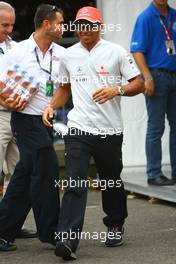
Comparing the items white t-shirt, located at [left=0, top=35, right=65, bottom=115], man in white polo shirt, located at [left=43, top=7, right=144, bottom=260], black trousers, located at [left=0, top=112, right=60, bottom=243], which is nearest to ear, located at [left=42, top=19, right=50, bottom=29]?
white t-shirt, located at [left=0, top=35, right=65, bottom=115]

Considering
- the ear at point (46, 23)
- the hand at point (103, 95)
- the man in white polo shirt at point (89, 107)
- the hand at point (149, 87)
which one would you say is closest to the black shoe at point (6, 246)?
the man in white polo shirt at point (89, 107)

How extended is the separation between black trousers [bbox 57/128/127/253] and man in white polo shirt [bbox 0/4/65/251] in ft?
0.73

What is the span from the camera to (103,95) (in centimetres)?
670

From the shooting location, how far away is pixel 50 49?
23.8 feet

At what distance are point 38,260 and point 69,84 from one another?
1432 millimetres

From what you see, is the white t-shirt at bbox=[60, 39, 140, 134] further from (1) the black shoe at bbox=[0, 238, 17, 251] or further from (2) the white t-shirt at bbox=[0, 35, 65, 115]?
(1) the black shoe at bbox=[0, 238, 17, 251]

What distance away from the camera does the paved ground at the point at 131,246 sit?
22.3 ft

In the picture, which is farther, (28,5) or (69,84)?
(28,5)

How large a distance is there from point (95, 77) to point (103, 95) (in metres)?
0.30

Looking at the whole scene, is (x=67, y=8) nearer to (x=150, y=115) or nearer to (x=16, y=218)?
(x=150, y=115)

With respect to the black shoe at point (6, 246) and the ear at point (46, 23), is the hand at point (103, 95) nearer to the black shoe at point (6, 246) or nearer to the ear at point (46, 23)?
the ear at point (46, 23)

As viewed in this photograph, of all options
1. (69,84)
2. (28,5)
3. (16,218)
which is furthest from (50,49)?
(28,5)

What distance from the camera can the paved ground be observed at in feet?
22.3

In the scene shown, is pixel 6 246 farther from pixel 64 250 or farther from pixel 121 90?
pixel 121 90
